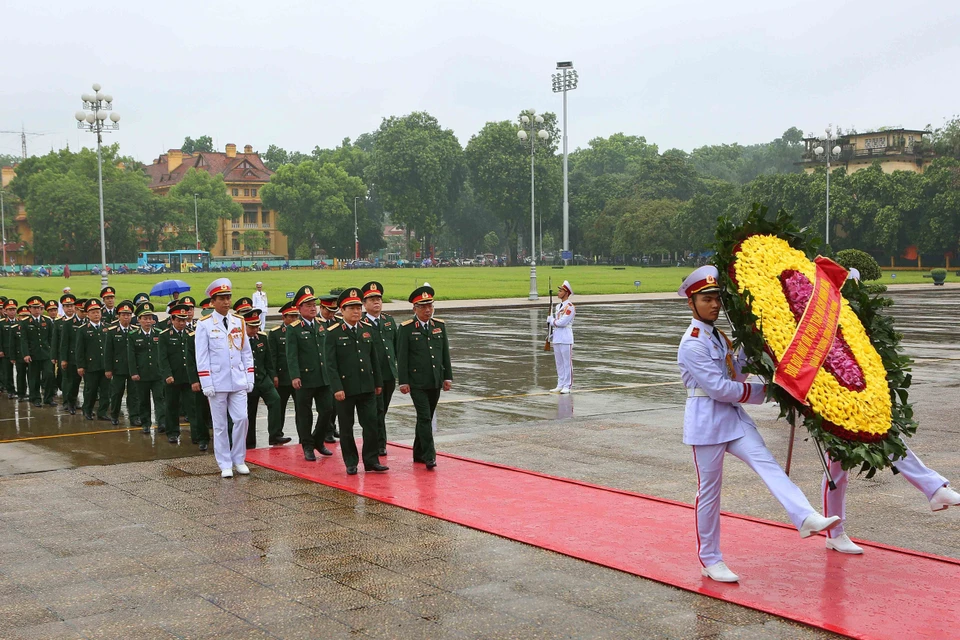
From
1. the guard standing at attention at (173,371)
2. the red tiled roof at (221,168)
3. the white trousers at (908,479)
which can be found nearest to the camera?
the white trousers at (908,479)

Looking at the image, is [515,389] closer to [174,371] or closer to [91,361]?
[174,371]

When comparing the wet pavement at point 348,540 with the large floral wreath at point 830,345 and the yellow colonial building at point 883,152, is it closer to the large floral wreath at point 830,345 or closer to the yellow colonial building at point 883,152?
the large floral wreath at point 830,345

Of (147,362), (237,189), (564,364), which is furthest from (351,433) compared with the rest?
(237,189)

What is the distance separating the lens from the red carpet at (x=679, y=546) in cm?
568

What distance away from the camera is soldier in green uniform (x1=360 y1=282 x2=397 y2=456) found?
10508mm

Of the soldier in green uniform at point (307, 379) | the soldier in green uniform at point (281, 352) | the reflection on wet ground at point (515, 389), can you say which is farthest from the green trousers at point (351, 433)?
the reflection on wet ground at point (515, 389)

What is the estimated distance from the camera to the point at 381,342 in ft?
34.5

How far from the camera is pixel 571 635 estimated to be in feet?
17.6

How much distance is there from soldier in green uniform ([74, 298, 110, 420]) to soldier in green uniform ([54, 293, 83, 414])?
44 centimetres

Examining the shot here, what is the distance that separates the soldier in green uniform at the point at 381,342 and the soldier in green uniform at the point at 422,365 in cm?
37

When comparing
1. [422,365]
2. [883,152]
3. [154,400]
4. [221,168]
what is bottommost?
[154,400]

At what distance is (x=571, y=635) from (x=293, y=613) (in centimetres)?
167

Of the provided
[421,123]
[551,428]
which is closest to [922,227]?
[421,123]

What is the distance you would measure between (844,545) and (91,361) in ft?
36.3
